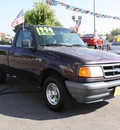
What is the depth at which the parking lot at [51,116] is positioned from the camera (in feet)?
9.29

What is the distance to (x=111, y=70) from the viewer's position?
308 centimetres

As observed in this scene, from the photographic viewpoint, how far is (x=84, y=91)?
2.81m

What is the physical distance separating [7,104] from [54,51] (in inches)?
64.8

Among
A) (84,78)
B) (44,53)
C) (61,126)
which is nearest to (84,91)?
(84,78)

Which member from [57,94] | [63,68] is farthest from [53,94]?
[63,68]

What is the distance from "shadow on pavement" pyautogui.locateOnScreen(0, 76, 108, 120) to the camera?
3.25 metres

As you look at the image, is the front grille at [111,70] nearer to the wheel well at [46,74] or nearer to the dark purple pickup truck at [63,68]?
the dark purple pickup truck at [63,68]

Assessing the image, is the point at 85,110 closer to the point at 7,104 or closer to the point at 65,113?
the point at 65,113

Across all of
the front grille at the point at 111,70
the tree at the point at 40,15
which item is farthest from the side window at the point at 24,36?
the tree at the point at 40,15

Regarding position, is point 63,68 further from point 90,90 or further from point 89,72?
point 90,90

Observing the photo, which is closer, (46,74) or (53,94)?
(53,94)

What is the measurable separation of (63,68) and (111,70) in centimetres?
87

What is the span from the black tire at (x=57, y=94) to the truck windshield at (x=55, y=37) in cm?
101

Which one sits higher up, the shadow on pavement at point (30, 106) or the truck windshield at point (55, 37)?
the truck windshield at point (55, 37)
